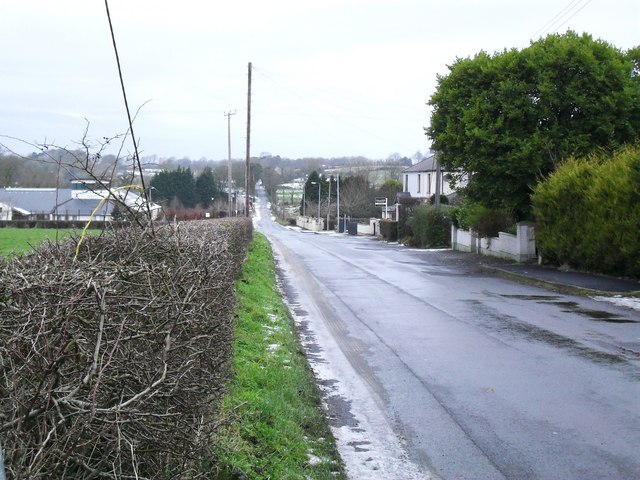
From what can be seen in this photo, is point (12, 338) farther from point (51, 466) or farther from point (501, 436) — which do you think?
point (501, 436)

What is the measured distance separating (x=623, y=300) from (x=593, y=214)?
5.15 metres

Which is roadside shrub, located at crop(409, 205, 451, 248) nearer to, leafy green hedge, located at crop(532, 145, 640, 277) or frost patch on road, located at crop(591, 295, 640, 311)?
leafy green hedge, located at crop(532, 145, 640, 277)

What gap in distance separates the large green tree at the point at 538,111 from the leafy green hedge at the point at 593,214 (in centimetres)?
157

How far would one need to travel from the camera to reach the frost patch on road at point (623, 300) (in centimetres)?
1572

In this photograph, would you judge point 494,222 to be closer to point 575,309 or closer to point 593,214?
point 593,214

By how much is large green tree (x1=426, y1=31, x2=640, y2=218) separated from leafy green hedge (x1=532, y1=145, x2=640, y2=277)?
157 cm

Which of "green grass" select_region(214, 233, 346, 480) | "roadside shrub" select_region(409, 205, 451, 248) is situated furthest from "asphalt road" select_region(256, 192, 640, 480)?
"roadside shrub" select_region(409, 205, 451, 248)

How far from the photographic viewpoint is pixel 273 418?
260 inches

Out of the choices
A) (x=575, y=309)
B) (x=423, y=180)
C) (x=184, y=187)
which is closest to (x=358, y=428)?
(x=575, y=309)

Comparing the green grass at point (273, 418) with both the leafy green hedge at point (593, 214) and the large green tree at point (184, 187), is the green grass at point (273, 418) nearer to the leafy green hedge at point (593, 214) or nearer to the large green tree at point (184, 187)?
the leafy green hedge at point (593, 214)

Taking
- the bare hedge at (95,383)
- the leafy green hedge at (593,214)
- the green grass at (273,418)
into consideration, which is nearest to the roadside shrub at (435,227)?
the leafy green hedge at (593,214)

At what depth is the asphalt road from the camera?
6305 mm

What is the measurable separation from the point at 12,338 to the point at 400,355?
323 inches

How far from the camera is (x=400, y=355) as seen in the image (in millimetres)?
10727
